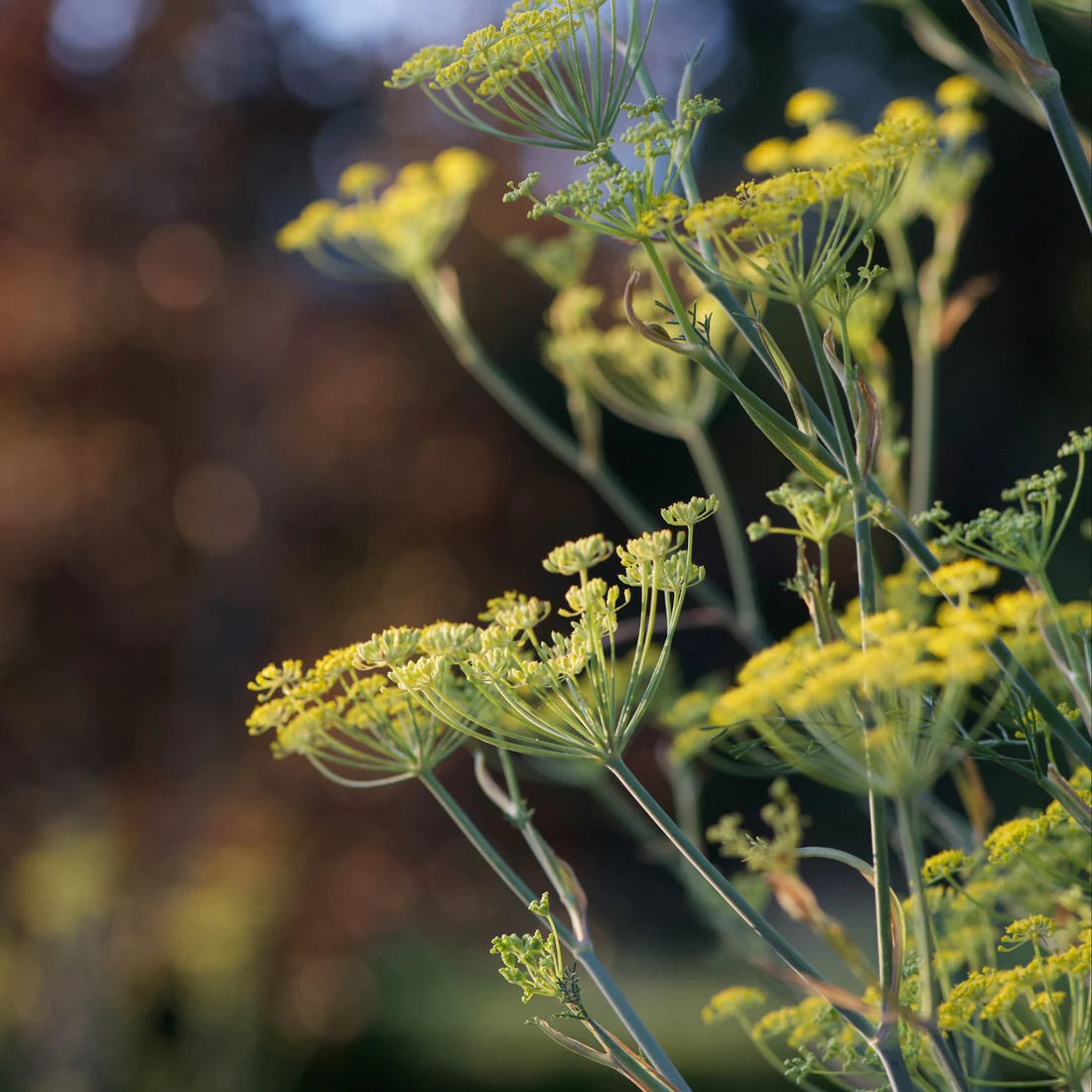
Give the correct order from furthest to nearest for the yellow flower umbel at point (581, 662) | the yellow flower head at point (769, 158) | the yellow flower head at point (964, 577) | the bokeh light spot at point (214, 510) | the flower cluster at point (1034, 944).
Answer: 1. the bokeh light spot at point (214, 510)
2. the yellow flower head at point (769, 158)
3. the flower cluster at point (1034, 944)
4. the yellow flower umbel at point (581, 662)
5. the yellow flower head at point (964, 577)

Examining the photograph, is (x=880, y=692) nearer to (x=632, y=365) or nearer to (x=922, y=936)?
(x=922, y=936)

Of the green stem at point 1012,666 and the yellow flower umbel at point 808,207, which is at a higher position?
the yellow flower umbel at point 808,207

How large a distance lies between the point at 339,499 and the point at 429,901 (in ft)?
9.47

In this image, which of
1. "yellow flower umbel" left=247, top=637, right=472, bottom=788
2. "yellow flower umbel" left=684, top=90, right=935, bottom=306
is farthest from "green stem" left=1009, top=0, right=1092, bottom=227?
"yellow flower umbel" left=247, top=637, right=472, bottom=788

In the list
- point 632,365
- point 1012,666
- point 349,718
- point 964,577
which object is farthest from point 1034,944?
point 632,365

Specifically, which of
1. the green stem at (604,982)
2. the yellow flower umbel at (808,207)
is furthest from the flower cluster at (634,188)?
the green stem at (604,982)

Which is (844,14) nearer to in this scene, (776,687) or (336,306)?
(336,306)

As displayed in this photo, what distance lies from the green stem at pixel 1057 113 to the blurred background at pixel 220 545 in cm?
554

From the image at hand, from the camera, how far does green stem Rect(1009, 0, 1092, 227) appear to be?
39.6 inches

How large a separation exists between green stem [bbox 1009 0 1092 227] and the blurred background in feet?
18.2

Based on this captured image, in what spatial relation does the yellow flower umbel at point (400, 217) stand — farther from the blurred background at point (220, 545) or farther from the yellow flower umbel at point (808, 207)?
the blurred background at point (220, 545)

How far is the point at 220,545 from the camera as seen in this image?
6.84 m

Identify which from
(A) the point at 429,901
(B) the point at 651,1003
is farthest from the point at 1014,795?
(A) the point at 429,901

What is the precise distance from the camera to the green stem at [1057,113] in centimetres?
101
